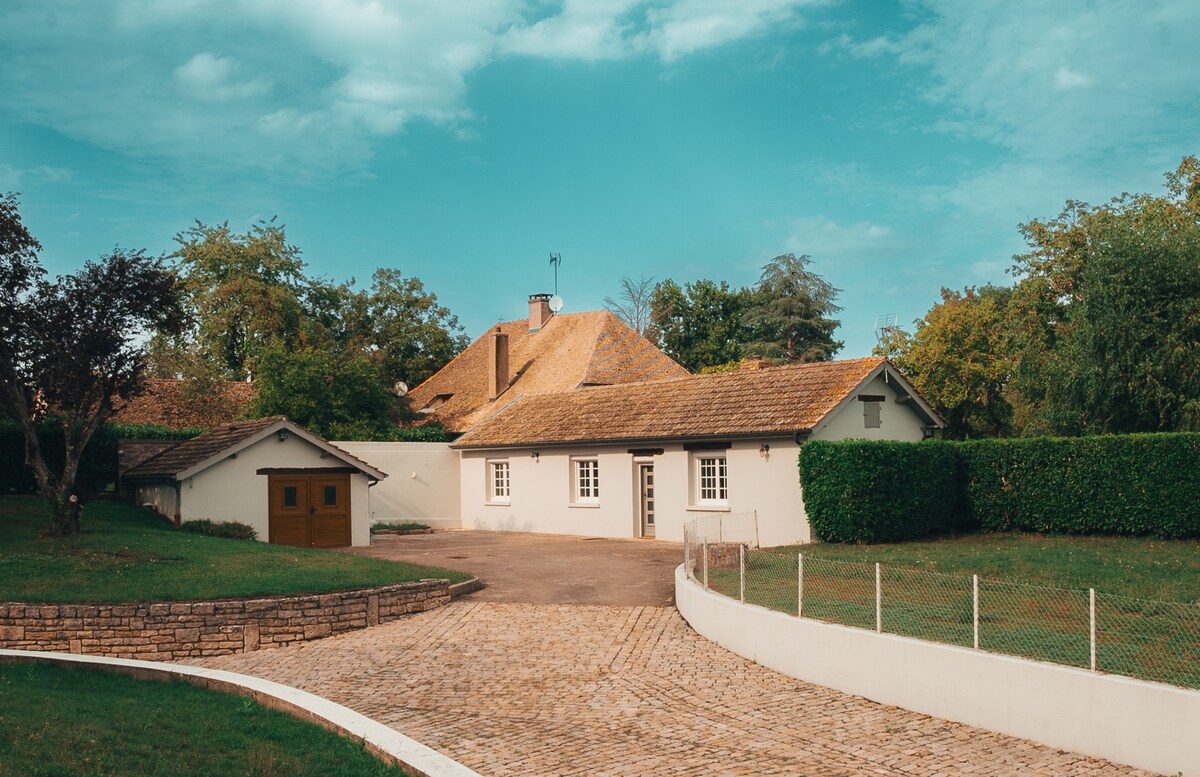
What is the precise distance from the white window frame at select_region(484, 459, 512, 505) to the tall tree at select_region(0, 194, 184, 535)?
13959mm

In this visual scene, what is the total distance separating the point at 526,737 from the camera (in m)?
10.8

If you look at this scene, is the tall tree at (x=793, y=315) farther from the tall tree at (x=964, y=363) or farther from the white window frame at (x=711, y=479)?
the white window frame at (x=711, y=479)

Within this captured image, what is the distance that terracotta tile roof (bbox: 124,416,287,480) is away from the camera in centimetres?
2695

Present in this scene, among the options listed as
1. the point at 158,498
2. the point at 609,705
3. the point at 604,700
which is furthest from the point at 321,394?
the point at 609,705

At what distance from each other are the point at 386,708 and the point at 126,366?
46.3 feet

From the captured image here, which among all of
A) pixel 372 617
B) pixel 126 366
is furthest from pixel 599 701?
pixel 126 366

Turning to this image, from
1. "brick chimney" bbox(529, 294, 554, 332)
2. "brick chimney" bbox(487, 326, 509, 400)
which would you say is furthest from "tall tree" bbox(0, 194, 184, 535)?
"brick chimney" bbox(529, 294, 554, 332)

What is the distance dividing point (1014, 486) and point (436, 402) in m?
29.7

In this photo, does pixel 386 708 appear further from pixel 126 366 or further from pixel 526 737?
pixel 126 366

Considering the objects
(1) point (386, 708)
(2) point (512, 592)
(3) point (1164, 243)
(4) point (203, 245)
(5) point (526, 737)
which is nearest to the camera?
(5) point (526, 737)

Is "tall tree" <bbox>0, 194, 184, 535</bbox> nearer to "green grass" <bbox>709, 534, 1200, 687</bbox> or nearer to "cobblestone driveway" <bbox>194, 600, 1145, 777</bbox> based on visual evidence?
"cobblestone driveway" <bbox>194, 600, 1145, 777</bbox>

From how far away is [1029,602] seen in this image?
1120 centimetres

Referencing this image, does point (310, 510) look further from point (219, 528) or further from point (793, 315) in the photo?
point (793, 315)

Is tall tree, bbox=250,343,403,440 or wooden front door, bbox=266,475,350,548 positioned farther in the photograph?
tall tree, bbox=250,343,403,440
